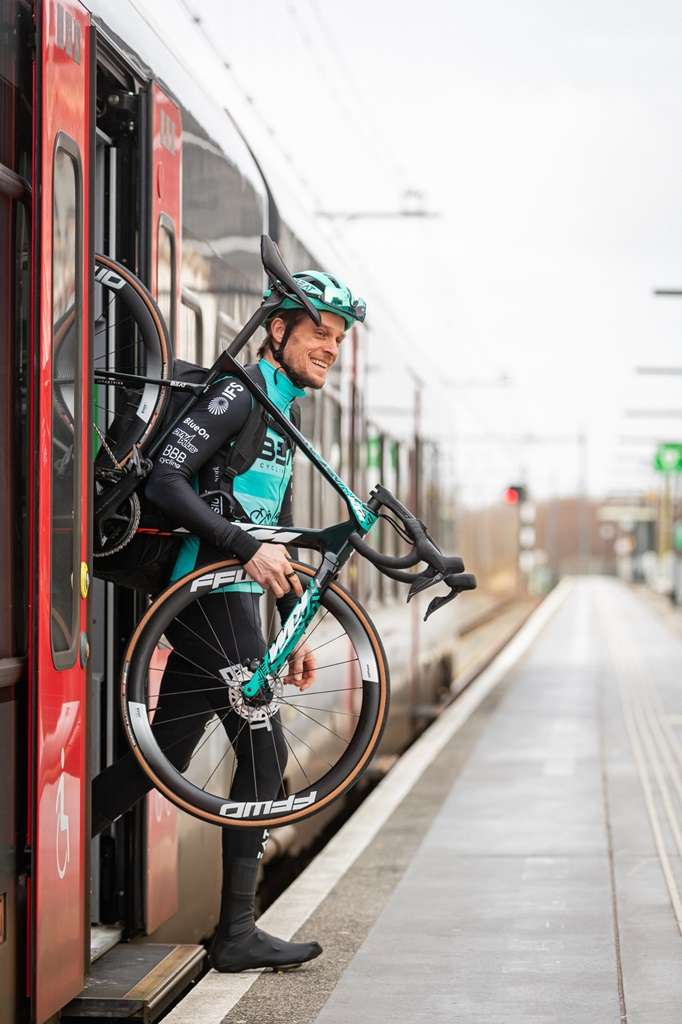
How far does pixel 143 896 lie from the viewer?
4953mm

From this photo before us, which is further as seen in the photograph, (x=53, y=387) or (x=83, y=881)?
(x=83, y=881)

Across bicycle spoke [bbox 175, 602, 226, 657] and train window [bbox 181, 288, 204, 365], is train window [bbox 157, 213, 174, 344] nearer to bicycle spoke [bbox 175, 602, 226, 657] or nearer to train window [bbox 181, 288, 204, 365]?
train window [bbox 181, 288, 204, 365]

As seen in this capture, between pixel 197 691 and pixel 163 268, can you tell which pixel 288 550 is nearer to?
pixel 197 691

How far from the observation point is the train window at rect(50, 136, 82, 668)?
3938 mm

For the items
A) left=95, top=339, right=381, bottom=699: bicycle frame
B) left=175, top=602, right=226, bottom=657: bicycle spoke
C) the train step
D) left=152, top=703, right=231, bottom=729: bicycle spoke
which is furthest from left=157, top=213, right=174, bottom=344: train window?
the train step

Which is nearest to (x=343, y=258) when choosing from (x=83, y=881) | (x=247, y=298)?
(x=247, y=298)

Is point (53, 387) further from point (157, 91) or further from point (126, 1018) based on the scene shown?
point (126, 1018)

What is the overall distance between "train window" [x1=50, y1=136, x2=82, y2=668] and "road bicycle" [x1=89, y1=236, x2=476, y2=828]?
284 mm

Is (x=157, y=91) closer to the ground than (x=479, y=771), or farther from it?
farther from it

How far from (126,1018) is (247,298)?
2940 millimetres

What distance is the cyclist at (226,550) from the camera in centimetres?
444

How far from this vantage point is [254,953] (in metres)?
5.09

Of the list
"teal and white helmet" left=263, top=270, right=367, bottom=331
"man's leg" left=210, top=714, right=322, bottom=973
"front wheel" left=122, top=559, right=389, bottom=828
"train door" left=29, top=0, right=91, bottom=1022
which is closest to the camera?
"train door" left=29, top=0, right=91, bottom=1022

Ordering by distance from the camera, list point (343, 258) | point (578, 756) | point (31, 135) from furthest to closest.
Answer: point (578, 756)
point (343, 258)
point (31, 135)
